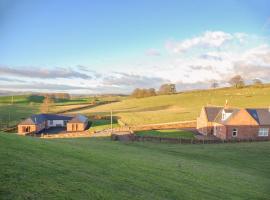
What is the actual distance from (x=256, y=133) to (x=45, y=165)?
2190 inches

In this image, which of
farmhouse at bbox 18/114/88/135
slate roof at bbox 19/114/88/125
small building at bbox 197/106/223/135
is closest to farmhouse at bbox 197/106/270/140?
small building at bbox 197/106/223/135

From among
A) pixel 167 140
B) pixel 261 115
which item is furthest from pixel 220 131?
pixel 167 140

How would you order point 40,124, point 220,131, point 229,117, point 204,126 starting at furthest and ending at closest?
point 40,124 < point 204,126 < point 220,131 < point 229,117

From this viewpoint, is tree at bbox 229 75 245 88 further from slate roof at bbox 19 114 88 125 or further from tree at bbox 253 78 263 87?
slate roof at bbox 19 114 88 125

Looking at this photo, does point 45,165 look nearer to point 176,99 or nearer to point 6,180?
point 6,180

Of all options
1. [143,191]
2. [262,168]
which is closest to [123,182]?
[143,191]

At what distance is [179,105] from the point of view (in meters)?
127

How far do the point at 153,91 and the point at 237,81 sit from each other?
45559mm

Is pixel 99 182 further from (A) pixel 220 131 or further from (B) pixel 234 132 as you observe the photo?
(A) pixel 220 131

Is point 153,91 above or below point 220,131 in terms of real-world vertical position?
above

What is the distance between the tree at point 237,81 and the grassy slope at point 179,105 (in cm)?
1142

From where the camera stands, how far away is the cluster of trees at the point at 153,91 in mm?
167375

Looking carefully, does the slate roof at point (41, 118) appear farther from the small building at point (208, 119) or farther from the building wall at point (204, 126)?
the small building at point (208, 119)

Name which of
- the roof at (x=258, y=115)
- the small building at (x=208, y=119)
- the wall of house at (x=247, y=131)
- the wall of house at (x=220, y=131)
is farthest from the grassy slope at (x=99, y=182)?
the small building at (x=208, y=119)
